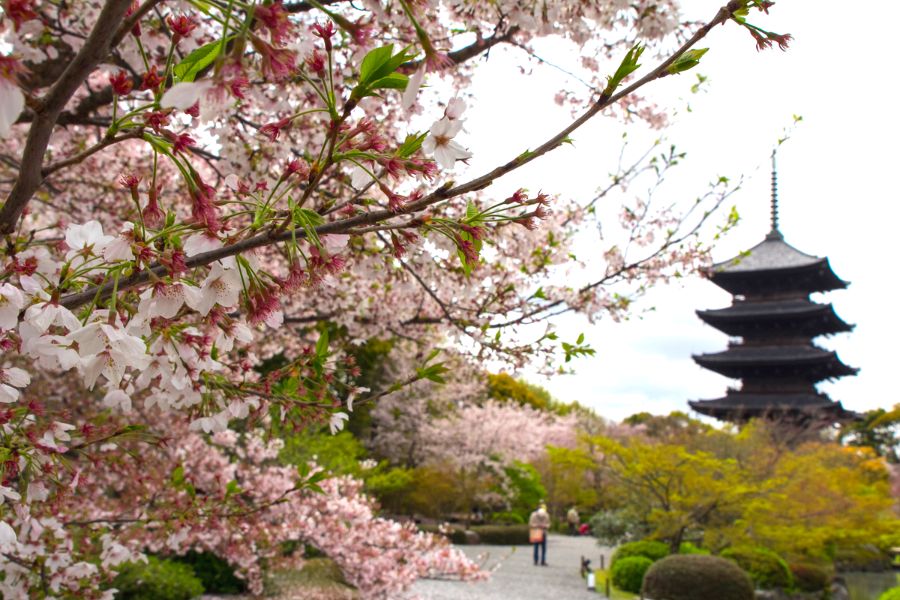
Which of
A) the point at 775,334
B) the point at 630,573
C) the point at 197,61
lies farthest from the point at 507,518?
the point at 197,61

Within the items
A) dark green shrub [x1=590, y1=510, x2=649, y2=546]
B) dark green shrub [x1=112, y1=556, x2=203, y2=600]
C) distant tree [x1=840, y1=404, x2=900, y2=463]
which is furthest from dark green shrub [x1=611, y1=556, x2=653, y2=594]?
distant tree [x1=840, y1=404, x2=900, y2=463]

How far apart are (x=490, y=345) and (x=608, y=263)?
7.21 ft

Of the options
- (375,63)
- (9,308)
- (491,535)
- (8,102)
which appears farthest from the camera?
(491,535)

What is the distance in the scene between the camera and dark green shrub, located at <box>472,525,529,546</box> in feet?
64.5

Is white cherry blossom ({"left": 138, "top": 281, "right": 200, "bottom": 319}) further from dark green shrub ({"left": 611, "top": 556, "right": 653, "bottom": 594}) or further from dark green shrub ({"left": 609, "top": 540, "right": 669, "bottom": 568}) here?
dark green shrub ({"left": 609, "top": 540, "right": 669, "bottom": 568})

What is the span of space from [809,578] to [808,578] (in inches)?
0.7

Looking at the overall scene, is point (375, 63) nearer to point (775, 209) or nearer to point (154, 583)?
point (154, 583)

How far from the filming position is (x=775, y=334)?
96.6 feet

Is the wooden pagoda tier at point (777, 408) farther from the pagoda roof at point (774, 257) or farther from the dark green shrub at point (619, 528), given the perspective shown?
the dark green shrub at point (619, 528)

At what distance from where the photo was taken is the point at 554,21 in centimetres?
306

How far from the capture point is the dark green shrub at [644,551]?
45.0 ft

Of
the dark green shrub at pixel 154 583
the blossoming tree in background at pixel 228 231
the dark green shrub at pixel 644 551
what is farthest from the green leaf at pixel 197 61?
the dark green shrub at pixel 644 551

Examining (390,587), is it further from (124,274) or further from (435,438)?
(435,438)

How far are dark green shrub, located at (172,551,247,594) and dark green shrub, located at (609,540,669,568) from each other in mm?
7489
